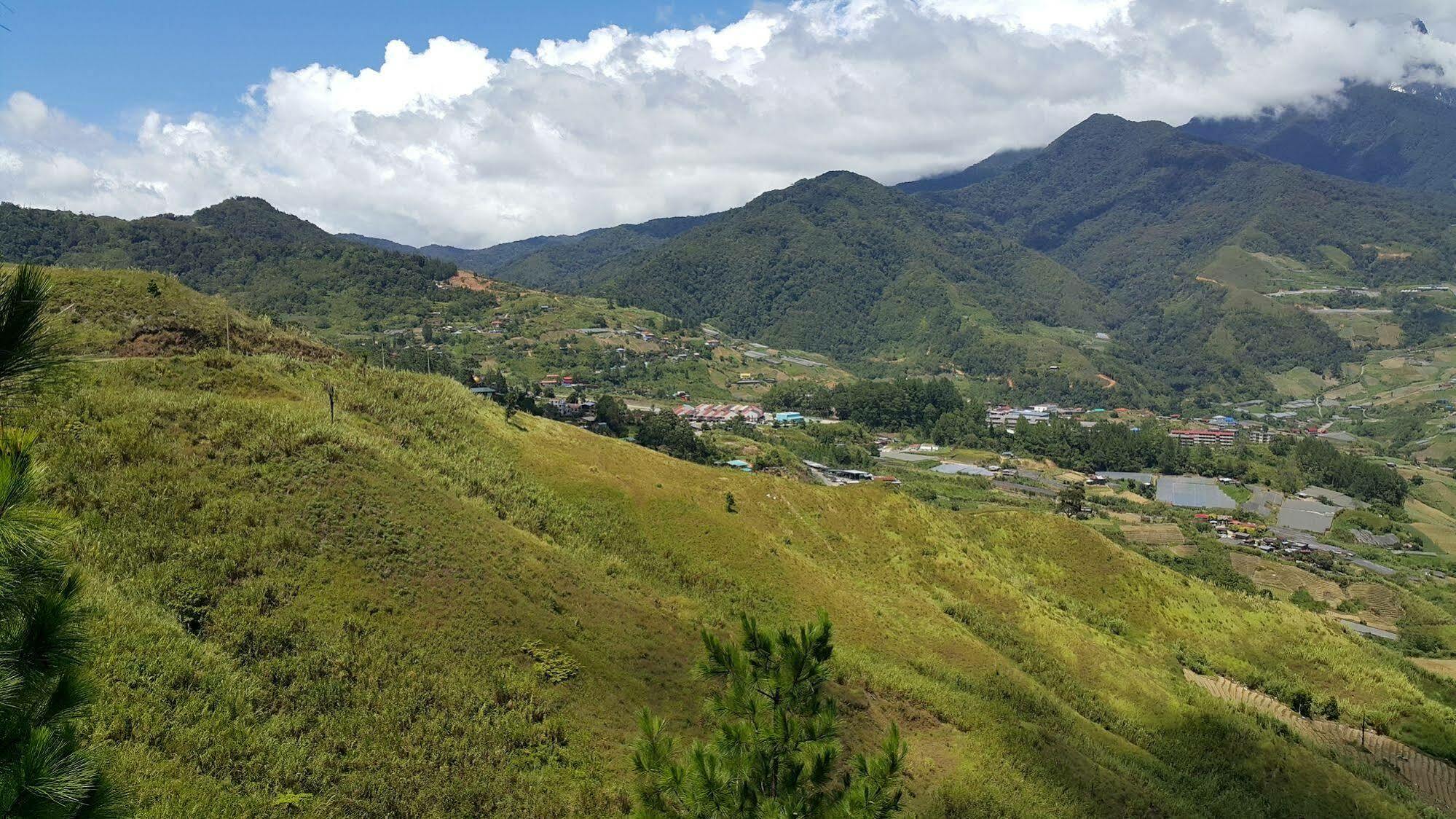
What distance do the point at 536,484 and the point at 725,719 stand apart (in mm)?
28786

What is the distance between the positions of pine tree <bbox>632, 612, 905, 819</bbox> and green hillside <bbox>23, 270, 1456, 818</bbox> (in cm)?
756

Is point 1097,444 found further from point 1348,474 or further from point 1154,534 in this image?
point 1154,534

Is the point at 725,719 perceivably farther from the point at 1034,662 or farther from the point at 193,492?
the point at 1034,662

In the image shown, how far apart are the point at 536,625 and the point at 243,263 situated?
202925mm

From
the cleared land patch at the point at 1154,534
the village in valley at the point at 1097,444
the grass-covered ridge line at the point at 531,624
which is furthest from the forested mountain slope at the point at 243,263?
the cleared land patch at the point at 1154,534

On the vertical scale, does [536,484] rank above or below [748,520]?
above

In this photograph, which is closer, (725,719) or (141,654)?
(725,719)

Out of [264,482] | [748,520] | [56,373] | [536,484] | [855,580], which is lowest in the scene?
[855,580]

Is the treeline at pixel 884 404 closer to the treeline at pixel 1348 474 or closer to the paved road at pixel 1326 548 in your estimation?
the treeline at pixel 1348 474

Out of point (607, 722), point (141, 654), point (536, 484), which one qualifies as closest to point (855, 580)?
point (536, 484)

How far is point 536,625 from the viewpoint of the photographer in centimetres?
2519

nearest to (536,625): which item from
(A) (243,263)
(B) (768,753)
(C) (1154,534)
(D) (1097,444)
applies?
(B) (768,753)

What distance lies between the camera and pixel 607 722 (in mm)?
22312

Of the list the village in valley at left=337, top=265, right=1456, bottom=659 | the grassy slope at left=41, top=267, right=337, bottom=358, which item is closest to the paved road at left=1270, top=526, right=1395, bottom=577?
the village in valley at left=337, top=265, right=1456, bottom=659
